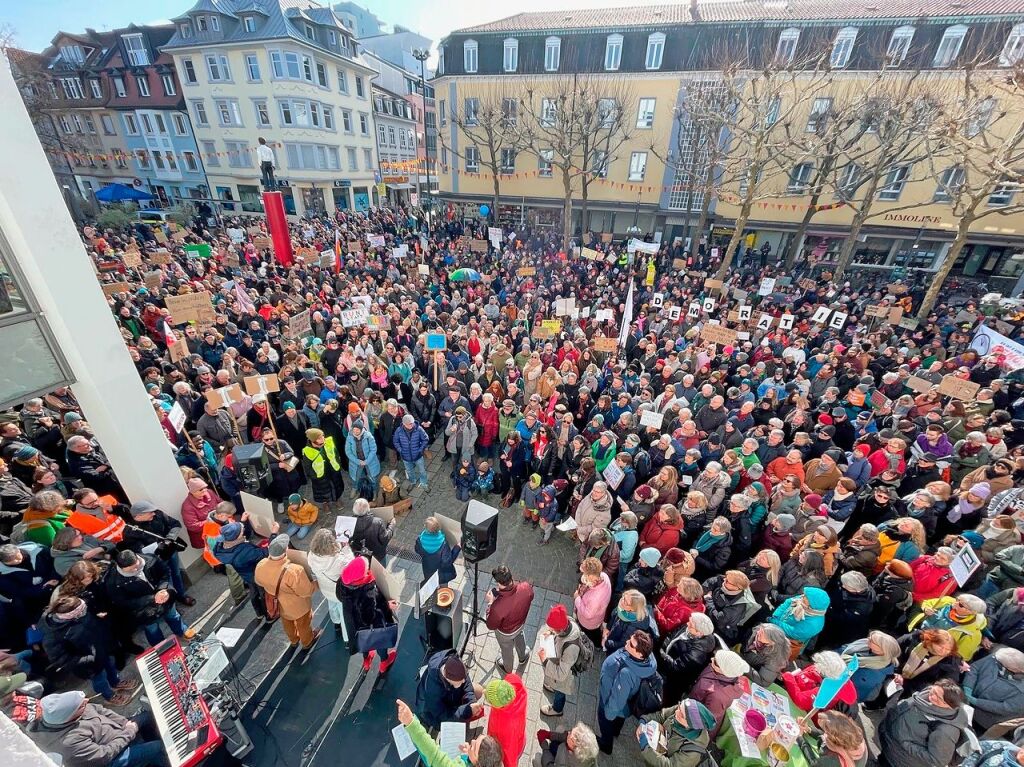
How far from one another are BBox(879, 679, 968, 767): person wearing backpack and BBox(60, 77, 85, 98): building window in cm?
5734

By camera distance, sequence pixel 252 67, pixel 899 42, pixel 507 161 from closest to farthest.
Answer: pixel 899 42 < pixel 252 67 < pixel 507 161

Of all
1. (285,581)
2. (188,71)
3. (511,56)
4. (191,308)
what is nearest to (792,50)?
(511,56)

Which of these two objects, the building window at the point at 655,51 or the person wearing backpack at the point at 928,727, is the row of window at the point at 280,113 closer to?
the building window at the point at 655,51

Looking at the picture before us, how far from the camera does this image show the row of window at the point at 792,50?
19281 millimetres

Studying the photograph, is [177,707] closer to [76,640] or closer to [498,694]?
[76,640]

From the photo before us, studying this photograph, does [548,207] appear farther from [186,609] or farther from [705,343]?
[186,609]

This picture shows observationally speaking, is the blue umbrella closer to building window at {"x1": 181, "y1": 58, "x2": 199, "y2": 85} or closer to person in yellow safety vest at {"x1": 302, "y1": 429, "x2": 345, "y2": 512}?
building window at {"x1": 181, "y1": 58, "x2": 199, "y2": 85}

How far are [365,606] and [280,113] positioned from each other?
117 ft

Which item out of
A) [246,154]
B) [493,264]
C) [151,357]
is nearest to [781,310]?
[493,264]

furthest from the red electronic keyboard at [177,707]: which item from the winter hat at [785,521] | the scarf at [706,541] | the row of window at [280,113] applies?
the row of window at [280,113]

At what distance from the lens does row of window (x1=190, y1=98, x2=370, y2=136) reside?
2970 cm

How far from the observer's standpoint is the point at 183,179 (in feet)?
115

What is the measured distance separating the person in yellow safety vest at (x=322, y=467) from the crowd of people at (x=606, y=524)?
0.07 meters

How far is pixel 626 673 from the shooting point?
3816 millimetres
